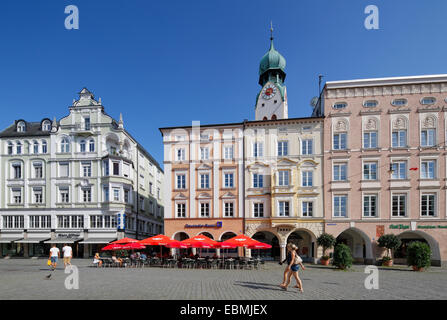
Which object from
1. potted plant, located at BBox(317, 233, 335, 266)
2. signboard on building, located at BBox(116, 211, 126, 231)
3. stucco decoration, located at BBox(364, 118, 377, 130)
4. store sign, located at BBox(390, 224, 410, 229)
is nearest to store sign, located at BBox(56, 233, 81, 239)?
signboard on building, located at BBox(116, 211, 126, 231)

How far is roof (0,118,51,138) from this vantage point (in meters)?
41.4

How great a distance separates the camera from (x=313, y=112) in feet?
145

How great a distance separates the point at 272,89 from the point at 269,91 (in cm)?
63

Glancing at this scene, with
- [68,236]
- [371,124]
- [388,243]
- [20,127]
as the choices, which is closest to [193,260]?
[388,243]

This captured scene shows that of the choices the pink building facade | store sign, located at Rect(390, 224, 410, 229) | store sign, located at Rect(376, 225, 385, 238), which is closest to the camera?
store sign, located at Rect(390, 224, 410, 229)

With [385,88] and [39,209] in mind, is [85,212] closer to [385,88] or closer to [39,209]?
[39,209]

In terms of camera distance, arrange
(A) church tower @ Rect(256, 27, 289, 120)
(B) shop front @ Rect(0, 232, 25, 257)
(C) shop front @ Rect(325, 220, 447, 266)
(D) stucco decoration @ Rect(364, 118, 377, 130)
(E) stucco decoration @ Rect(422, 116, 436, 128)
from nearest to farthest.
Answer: (C) shop front @ Rect(325, 220, 447, 266)
(E) stucco decoration @ Rect(422, 116, 436, 128)
(D) stucco decoration @ Rect(364, 118, 377, 130)
(B) shop front @ Rect(0, 232, 25, 257)
(A) church tower @ Rect(256, 27, 289, 120)

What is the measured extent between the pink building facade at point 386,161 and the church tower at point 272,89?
57.1ft

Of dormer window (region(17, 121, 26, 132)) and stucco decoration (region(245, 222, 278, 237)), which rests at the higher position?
dormer window (region(17, 121, 26, 132))

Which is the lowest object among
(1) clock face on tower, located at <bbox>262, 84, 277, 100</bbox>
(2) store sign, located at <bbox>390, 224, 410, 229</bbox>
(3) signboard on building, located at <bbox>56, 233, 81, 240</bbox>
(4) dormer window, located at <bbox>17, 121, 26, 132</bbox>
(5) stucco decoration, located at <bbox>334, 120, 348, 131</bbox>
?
(3) signboard on building, located at <bbox>56, 233, 81, 240</bbox>

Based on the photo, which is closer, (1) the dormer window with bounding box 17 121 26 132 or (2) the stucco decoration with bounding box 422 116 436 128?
(2) the stucco decoration with bounding box 422 116 436 128

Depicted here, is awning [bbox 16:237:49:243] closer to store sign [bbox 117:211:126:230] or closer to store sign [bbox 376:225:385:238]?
store sign [bbox 117:211:126:230]

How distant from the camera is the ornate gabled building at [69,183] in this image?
39.2 meters

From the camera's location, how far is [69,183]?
1587 inches
